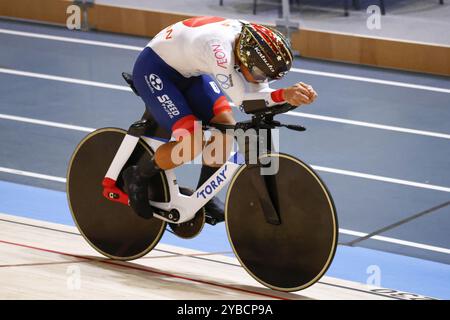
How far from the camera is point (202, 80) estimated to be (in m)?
5.96

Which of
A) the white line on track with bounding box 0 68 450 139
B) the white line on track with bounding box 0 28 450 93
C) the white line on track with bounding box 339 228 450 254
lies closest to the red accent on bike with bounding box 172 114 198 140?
the white line on track with bounding box 339 228 450 254

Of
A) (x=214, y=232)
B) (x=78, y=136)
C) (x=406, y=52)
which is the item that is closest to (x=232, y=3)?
(x=406, y=52)

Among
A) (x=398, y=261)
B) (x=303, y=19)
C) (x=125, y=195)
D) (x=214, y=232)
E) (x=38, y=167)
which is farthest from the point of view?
(x=303, y=19)

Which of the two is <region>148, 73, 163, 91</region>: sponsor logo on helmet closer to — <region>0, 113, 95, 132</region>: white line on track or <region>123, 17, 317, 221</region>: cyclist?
<region>123, 17, 317, 221</region>: cyclist

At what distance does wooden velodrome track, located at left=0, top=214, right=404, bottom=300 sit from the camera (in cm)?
558

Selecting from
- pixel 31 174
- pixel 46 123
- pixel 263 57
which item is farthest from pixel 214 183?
pixel 46 123

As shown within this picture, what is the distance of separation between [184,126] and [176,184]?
44 cm

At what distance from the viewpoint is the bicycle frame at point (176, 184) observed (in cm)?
580

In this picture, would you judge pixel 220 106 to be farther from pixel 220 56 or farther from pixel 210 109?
pixel 220 56

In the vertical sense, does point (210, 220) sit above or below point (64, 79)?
above

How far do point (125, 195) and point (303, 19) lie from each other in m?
6.57

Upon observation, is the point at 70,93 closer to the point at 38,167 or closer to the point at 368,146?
the point at 38,167

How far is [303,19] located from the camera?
40.4 ft

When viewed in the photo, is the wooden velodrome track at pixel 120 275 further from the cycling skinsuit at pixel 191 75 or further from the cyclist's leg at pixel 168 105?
the cycling skinsuit at pixel 191 75
